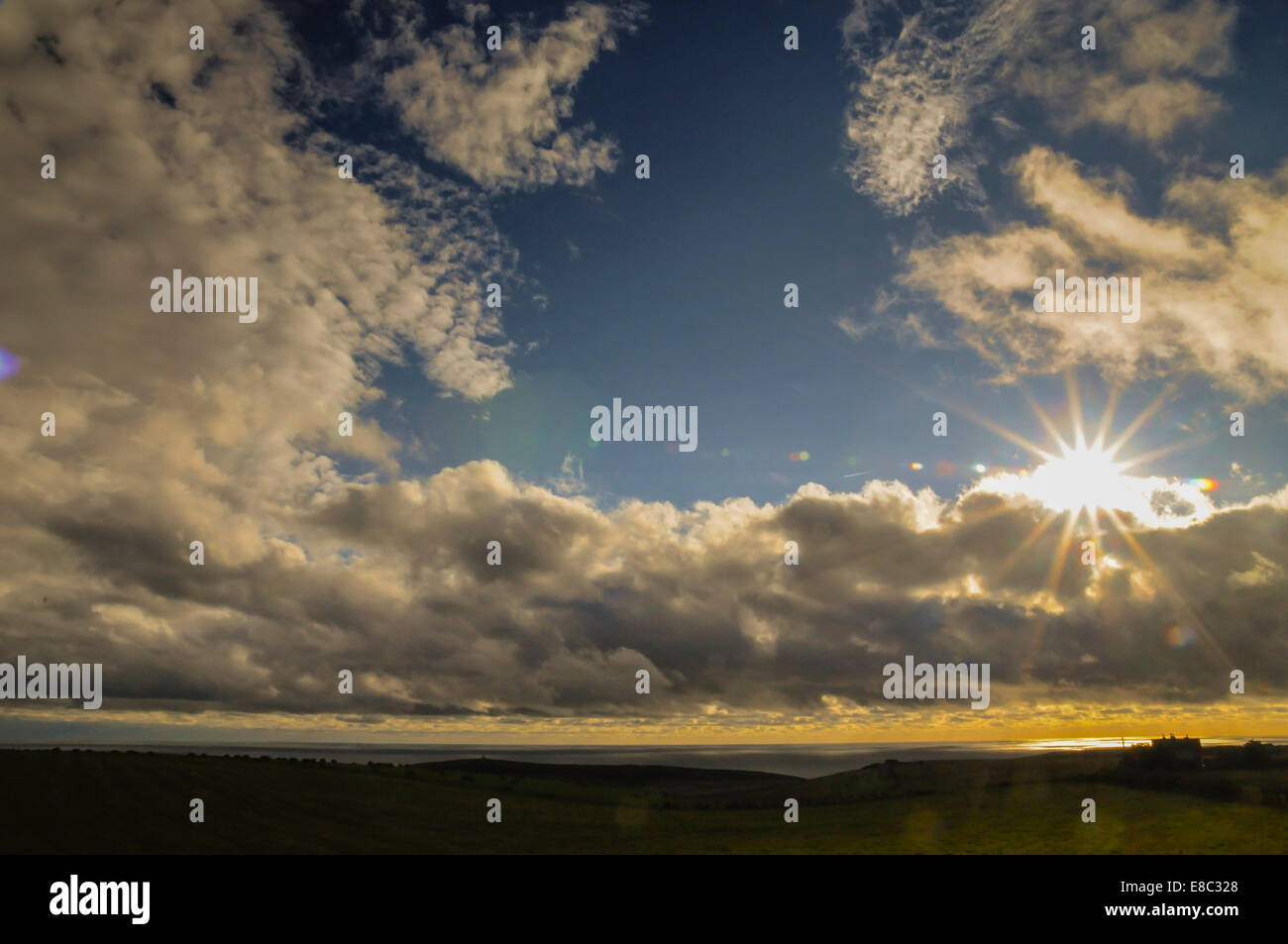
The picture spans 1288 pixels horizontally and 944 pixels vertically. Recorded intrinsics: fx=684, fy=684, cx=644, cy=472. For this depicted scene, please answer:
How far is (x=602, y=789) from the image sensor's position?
12656 cm

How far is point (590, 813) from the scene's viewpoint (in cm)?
10244

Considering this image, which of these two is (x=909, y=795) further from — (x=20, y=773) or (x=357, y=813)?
(x=20, y=773)

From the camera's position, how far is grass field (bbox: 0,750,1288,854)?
72375 mm

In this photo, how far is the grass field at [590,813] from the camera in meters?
72.4
